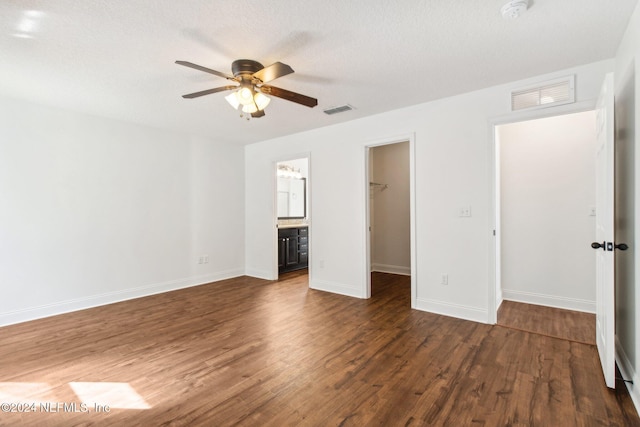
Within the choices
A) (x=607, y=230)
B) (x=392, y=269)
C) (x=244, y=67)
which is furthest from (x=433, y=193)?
(x=392, y=269)

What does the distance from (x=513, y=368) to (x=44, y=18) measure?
13.3 ft

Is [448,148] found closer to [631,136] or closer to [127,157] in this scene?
[631,136]

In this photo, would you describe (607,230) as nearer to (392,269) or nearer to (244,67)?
(244,67)

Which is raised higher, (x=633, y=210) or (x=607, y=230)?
(x=633, y=210)

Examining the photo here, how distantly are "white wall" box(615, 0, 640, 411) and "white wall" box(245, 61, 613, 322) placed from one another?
460mm

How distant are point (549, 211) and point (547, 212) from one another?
0.02 m

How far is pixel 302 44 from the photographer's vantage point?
2.26 metres

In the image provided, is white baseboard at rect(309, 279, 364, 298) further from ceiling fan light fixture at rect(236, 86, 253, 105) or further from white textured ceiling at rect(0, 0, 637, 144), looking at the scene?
ceiling fan light fixture at rect(236, 86, 253, 105)

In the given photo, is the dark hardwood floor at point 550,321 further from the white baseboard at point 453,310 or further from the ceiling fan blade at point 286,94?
the ceiling fan blade at point 286,94

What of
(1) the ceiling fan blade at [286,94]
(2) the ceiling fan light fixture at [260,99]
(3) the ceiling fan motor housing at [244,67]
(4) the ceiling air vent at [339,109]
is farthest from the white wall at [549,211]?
(3) the ceiling fan motor housing at [244,67]

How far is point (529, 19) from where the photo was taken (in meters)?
1.99

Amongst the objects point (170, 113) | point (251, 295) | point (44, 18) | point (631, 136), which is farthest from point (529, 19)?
point (251, 295)

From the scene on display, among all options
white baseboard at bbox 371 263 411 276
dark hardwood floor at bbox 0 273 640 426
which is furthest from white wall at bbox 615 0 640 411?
white baseboard at bbox 371 263 411 276

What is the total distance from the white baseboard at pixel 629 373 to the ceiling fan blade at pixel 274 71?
297 cm
